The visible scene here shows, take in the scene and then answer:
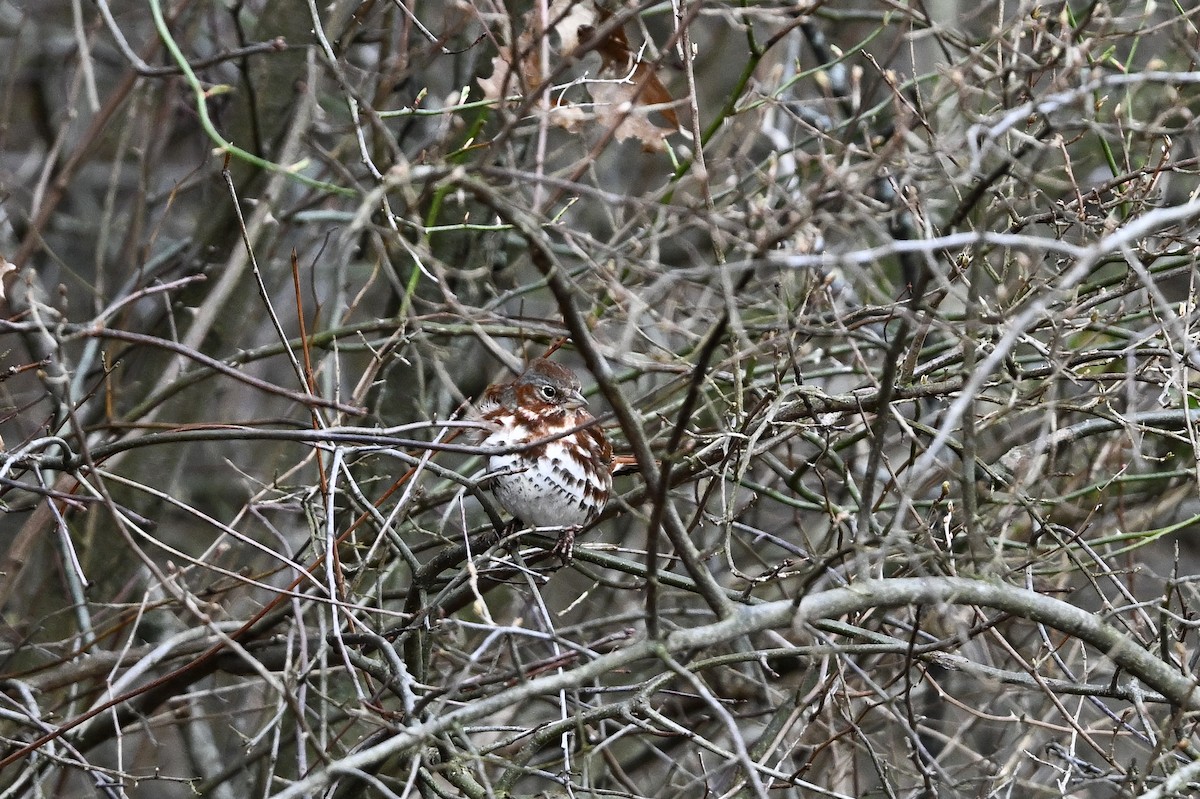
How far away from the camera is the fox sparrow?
4.35m

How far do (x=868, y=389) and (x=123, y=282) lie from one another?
365cm


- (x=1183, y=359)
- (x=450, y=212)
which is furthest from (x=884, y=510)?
(x=450, y=212)

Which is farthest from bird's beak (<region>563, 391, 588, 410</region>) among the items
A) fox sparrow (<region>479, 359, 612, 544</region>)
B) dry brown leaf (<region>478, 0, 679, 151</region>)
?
dry brown leaf (<region>478, 0, 679, 151</region>)

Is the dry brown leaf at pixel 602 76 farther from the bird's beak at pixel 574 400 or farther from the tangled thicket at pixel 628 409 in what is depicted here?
the bird's beak at pixel 574 400

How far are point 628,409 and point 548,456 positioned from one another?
1847mm

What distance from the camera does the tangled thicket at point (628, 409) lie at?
2686mm

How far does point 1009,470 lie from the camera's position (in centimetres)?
418

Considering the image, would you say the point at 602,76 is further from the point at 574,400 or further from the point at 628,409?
the point at 628,409

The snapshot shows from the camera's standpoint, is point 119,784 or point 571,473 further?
point 571,473

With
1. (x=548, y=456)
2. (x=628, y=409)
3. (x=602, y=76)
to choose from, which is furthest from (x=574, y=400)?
(x=628, y=409)

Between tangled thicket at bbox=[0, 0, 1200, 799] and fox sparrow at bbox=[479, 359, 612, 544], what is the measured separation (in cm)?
11

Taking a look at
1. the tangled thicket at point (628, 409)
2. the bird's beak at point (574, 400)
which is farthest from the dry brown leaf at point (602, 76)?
the bird's beak at point (574, 400)

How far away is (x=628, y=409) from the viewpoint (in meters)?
2.51

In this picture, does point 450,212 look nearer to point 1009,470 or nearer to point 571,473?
point 571,473
